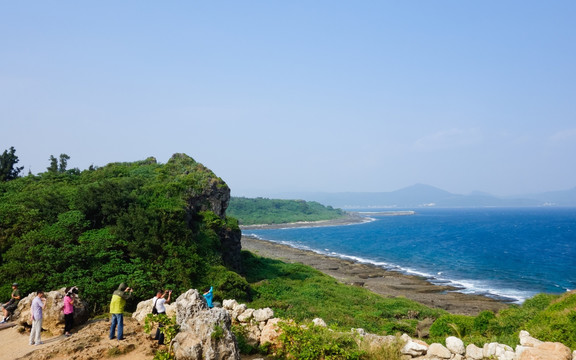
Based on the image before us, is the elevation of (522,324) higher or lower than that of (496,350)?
lower

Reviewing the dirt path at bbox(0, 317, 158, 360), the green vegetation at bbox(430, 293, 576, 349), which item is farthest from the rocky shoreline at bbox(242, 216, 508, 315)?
the dirt path at bbox(0, 317, 158, 360)

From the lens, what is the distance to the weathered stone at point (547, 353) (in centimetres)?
1004

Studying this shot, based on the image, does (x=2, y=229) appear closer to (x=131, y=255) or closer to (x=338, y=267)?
(x=131, y=255)

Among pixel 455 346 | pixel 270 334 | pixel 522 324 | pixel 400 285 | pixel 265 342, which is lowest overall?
pixel 400 285

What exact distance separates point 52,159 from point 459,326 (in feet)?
179

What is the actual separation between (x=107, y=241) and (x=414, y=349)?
18610 mm

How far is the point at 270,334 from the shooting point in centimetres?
1317

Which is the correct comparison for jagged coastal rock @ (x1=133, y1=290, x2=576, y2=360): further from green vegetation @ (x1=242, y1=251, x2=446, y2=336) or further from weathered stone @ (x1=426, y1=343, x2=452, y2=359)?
green vegetation @ (x1=242, y1=251, x2=446, y2=336)

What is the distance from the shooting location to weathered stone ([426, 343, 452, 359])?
38.2ft

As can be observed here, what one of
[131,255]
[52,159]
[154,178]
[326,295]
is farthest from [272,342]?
[52,159]

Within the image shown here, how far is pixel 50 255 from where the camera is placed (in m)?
19.4

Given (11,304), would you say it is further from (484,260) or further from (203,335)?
(484,260)

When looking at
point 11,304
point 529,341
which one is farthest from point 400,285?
point 11,304

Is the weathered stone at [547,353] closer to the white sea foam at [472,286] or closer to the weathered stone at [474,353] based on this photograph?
the weathered stone at [474,353]
